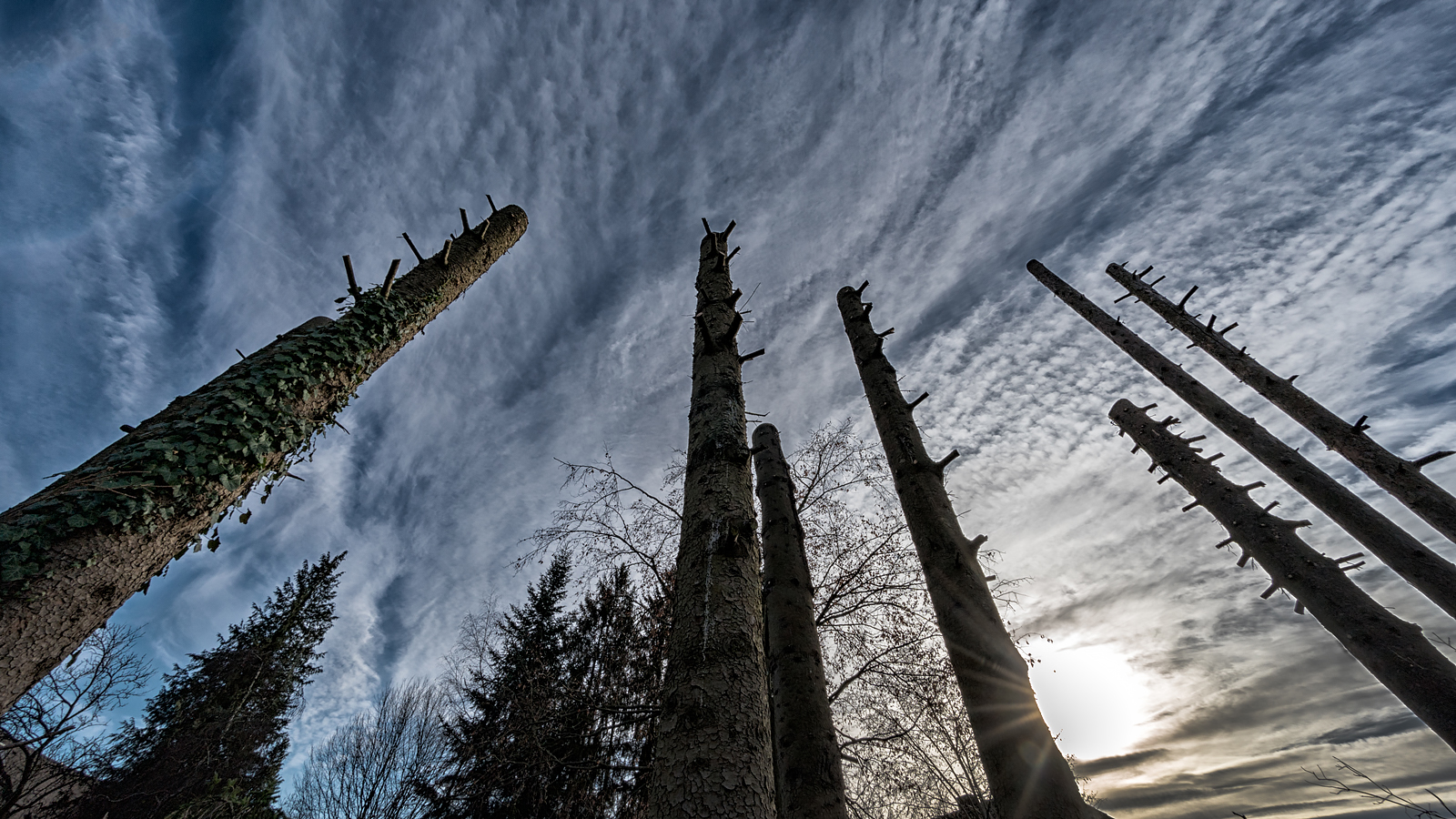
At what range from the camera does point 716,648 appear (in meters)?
2.12

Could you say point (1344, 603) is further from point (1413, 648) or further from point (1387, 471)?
point (1387, 471)

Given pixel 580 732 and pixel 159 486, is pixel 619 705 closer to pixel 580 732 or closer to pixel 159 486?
pixel 580 732

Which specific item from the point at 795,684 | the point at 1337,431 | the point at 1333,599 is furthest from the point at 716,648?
the point at 1337,431

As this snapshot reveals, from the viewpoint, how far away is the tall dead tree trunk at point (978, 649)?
106 inches

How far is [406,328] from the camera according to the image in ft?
18.3

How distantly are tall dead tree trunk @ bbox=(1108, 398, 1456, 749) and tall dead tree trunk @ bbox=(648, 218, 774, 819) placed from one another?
7.01m

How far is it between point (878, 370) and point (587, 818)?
7.48 meters

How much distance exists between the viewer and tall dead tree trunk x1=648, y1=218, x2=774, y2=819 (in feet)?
5.69

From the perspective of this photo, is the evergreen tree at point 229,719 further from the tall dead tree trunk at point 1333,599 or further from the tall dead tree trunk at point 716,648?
the tall dead tree trunk at point 1333,599

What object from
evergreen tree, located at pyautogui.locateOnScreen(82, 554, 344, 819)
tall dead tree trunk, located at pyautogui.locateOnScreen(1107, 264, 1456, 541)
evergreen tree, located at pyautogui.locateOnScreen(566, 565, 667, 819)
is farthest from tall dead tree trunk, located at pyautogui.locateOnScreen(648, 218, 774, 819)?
evergreen tree, located at pyautogui.locateOnScreen(82, 554, 344, 819)

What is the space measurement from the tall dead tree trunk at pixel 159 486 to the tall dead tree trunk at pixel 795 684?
4072 mm

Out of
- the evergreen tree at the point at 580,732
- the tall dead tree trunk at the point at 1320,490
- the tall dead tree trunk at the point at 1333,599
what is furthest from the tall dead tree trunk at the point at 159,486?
the tall dead tree trunk at the point at 1320,490

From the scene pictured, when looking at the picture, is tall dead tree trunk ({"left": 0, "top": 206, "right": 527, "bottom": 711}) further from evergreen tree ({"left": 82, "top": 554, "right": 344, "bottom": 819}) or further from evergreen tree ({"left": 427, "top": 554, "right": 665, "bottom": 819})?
evergreen tree ({"left": 82, "top": 554, "right": 344, "bottom": 819})

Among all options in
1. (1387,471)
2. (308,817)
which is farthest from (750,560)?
(308,817)
